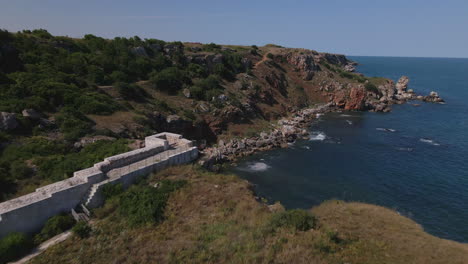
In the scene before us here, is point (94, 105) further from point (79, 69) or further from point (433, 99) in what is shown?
point (433, 99)

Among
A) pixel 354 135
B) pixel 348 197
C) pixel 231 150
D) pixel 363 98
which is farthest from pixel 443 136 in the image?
pixel 231 150

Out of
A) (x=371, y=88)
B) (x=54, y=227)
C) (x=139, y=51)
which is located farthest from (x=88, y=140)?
(x=371, y=88)

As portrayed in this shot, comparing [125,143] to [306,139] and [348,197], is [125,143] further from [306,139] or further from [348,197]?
[306,139]

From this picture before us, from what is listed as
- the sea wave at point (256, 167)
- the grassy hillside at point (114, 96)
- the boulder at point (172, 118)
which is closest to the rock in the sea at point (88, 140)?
the grassy hillside at point (114, 96)

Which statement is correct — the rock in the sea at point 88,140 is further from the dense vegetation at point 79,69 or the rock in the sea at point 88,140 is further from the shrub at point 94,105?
the shrub at point 94,105

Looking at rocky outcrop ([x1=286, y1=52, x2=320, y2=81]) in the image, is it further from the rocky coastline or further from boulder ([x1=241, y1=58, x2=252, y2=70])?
boulder ([x1=241, y1=58, x2=252, y2=70])

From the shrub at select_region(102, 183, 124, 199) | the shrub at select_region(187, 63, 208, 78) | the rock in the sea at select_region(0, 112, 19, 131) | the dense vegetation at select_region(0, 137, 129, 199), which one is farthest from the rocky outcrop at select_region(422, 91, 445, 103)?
the rock in the sea at select_region(0, 112, 19, 131)
